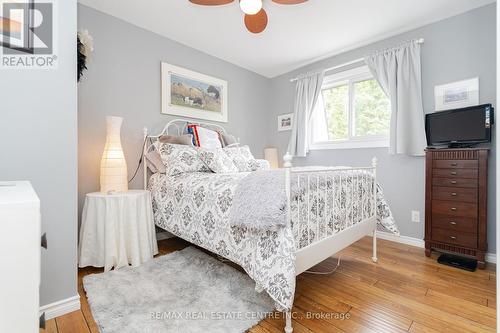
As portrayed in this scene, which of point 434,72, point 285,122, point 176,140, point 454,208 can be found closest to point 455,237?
point 454,208

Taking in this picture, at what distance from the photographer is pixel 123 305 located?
4.86 ft

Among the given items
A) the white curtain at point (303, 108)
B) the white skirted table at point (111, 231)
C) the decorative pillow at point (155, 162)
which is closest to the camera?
the white skirted table at point (111, 231)

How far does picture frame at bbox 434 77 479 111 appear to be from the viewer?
2278 mm

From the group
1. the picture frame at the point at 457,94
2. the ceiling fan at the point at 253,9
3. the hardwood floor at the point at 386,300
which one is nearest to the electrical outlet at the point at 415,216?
the hardwood floor at the point at 386,300

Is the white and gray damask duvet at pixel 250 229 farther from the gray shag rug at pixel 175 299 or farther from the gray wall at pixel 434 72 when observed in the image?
the gray wall at pixel 434 72

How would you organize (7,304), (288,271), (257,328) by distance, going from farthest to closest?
(257,328)
(288,271)
(7,304)

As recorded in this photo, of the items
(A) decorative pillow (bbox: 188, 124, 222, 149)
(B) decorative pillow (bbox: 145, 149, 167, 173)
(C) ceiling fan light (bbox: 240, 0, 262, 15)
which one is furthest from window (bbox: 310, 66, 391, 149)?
(B) decorative pillow (bbox: 145, 149, 167, 173)

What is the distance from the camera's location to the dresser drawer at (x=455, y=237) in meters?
2.09

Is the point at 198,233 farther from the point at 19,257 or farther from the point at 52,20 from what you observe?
the point at 52,20

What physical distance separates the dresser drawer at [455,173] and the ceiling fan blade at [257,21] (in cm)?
208

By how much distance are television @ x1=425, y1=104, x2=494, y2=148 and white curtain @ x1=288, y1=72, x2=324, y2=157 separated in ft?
4.72

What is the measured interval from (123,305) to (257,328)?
0.82 meters

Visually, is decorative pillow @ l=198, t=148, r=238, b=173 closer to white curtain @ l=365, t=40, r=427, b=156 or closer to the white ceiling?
the white ceiling

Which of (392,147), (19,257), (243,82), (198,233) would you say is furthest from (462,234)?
(243,82)
